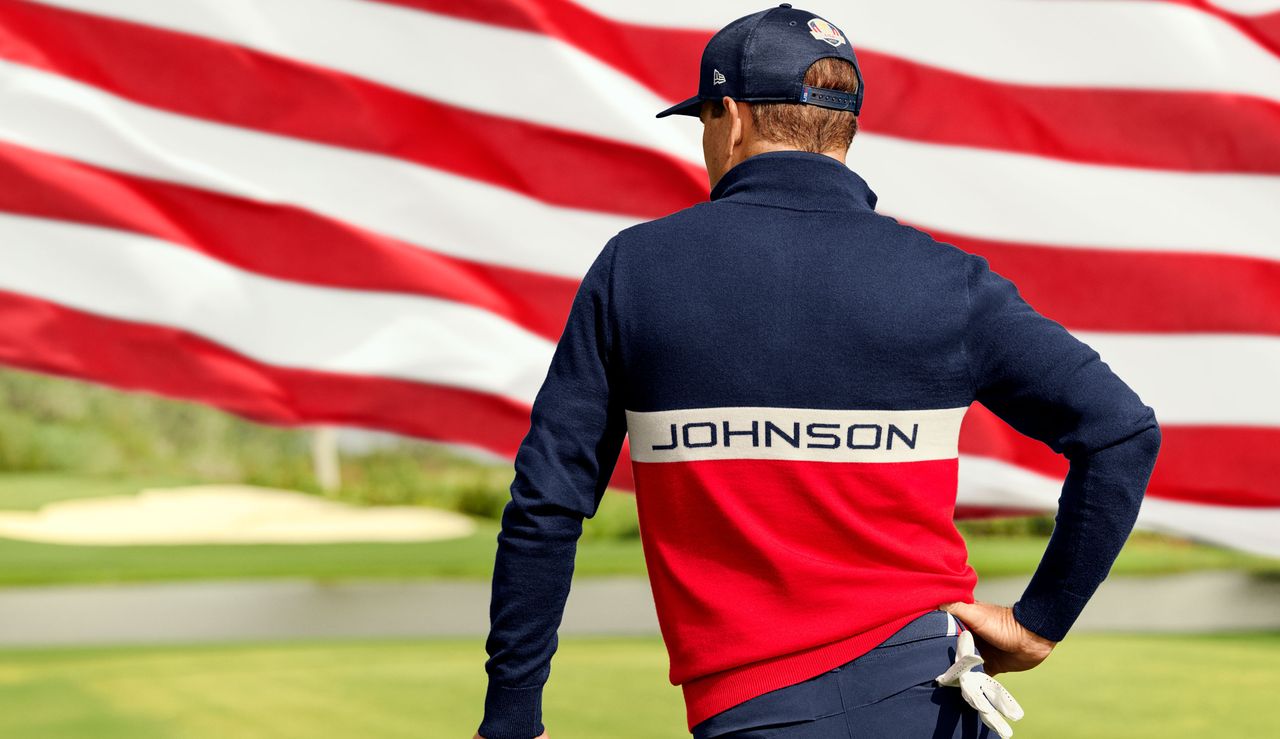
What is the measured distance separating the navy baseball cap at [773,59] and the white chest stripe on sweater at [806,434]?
313 millimetres

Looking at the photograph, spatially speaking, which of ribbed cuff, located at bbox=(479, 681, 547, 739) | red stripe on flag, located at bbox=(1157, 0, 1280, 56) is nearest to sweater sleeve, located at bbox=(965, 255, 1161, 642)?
ribbed cuff, located at bbox=(479, 681, 547, 739)

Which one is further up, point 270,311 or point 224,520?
point 270,311

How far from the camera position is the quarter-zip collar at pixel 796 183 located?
4.50 feet

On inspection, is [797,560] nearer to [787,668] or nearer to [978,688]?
[787,668]

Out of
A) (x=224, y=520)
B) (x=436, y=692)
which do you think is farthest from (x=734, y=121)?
(x=224, y=520)

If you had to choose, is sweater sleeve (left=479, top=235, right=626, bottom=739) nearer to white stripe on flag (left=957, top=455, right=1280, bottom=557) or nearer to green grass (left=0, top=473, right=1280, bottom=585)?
white stripe on flag (left=957, top=455, right=1280, bottom=557)

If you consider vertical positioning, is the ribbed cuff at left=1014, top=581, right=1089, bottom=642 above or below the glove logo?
below

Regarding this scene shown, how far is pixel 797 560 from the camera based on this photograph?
1322mm

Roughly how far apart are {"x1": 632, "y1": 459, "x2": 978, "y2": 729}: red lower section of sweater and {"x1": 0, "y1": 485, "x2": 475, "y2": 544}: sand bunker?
580 cm

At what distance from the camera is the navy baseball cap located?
4.57 ft

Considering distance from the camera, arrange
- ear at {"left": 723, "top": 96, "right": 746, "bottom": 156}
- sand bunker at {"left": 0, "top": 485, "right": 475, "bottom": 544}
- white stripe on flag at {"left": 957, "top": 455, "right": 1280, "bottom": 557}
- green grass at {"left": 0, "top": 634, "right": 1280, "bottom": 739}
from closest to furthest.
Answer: ear at {"left": 723, "top": 96, "right": 746, "bottom": 156} → white stripe on flag at {"left": 957, "top": 455, "right": 1280, "bottom": 557} → green grass at {"left": 0, "top": 634, "right": 1280, "bottom": 739} → sand bunker at {"left": 0, "top": 485, "right": 475, "bottom": 544}

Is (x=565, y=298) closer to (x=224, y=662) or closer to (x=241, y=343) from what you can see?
(x=241, y=343)

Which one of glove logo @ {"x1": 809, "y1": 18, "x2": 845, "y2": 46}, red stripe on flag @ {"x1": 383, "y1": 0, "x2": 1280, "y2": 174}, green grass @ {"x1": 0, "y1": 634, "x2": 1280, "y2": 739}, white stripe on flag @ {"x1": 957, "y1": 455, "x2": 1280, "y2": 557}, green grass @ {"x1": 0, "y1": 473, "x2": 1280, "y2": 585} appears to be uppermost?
glove logo @ {"x1": 809, "y1": 18, "x2": 845, "y2": 46}

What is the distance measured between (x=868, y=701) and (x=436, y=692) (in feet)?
8.27
